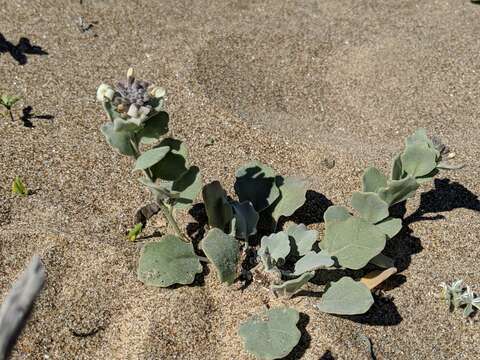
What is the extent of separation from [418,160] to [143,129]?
1033mm

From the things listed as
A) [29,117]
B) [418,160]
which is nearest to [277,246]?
[418,160]

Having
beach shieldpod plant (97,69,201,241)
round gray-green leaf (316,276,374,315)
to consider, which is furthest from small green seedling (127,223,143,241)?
round gray-green leaf (316,276,374,315)

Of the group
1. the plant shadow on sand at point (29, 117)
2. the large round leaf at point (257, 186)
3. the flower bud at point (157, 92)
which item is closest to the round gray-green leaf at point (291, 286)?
the large round leaf at point (257, 186)

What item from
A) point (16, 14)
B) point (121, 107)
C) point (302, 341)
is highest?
point (121, 107)

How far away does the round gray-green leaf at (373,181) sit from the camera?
2.32 meters

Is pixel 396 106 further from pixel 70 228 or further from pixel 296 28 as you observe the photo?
pixel 70 228

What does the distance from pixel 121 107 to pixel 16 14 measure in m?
2.17

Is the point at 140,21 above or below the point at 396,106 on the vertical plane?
above

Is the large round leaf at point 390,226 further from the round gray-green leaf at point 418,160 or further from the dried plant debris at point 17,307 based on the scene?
the dried plant debris at point 17,307

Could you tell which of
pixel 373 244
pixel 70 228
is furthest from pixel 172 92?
pixel 373 244

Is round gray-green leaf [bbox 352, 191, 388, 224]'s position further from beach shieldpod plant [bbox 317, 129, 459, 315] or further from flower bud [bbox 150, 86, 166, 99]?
flower bud [bbox 150, 86, 166, 99]

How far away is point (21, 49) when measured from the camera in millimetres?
3393

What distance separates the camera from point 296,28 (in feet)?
12.8

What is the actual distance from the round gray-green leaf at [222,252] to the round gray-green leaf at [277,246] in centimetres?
10
